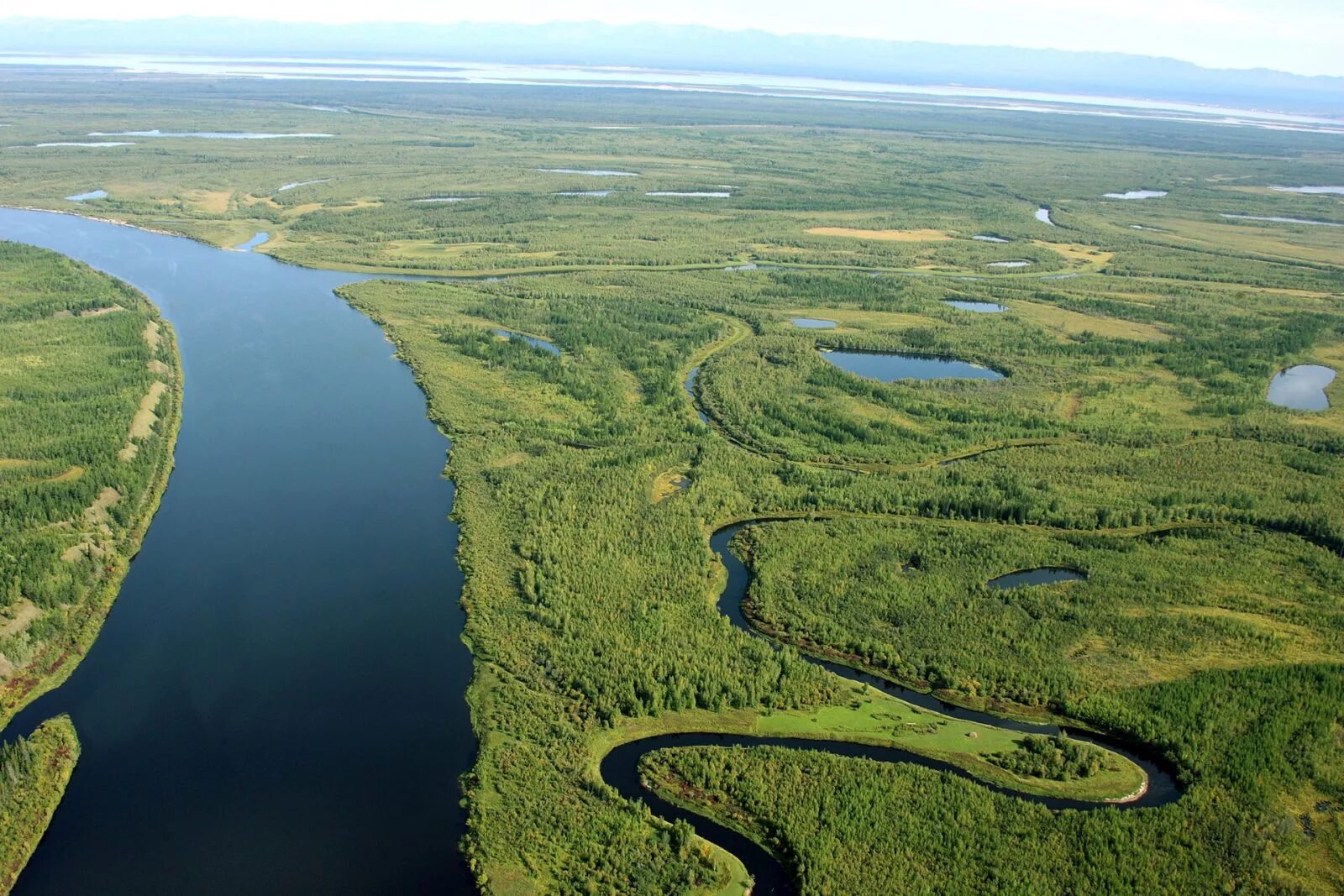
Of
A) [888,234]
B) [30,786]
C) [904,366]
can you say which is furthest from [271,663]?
[888,234]

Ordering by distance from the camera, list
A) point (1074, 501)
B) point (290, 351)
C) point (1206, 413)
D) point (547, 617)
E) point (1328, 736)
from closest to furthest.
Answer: point (1328, 736) → point (547, 617) → point (1074, 501) → point (1206, 413) → point (290, 351)

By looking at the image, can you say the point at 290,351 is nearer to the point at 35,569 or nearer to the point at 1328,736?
the point at 35,569

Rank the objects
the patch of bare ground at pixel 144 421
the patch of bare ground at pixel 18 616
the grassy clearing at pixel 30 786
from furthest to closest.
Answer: the patch of bare ground at pixel 144 421
the patch of bare ground at pixel 18 616
the grassy clearing at pixel 30 786

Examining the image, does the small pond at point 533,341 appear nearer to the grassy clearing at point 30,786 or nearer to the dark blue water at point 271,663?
the dark blue water at point 271,663

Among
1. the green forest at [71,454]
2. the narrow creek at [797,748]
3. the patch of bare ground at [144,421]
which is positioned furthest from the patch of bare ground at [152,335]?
the narrow creek at [797,748]

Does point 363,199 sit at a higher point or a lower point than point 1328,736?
higher

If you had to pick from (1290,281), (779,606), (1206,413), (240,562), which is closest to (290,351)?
(240,562)
